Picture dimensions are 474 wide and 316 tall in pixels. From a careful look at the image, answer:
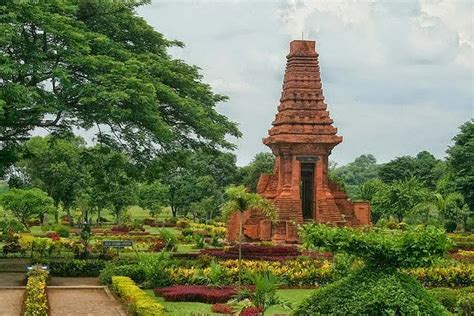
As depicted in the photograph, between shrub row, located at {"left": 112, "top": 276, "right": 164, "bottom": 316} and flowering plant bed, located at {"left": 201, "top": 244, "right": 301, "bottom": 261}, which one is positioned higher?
flowering plant bed, located at {"left": 201, "top": 244, "right": 301, "bottom": 261}

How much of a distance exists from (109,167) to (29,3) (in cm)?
697

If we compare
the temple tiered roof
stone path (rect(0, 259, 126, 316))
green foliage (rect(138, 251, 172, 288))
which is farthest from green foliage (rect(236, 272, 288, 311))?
the temple tiered roof

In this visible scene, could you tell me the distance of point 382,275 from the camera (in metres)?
13.2

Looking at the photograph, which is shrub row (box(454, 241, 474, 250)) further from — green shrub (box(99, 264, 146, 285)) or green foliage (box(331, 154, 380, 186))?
green foliage (box(331, 154, 380, 186))

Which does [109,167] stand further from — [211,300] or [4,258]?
[211,300]

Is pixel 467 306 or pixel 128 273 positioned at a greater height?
pixel 128 273

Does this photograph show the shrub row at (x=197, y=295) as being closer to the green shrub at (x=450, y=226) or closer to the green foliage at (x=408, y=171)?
the green shrub at (x=450, y=226)

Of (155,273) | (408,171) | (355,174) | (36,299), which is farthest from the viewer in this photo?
(355,174)

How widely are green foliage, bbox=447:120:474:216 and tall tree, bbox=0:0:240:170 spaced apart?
93.4ft

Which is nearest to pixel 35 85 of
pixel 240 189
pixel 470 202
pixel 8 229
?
pixel 240 189

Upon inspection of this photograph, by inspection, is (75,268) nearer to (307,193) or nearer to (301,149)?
(301,149)

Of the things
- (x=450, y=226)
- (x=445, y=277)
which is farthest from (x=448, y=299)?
(x=450, y=226)

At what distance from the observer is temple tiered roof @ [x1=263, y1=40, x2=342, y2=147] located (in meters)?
36.1

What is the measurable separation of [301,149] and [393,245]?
23.4 meters
